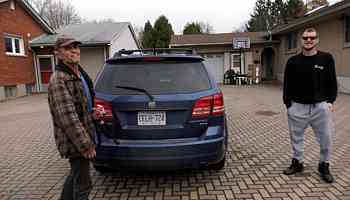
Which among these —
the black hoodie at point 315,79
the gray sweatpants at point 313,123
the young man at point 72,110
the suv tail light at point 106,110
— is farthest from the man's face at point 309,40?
the young man at point 72,110

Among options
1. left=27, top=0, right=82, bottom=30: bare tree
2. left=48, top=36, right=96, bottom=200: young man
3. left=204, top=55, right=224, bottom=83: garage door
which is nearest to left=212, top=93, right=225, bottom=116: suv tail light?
left=48, top=36, right=96, bottom=200: young man

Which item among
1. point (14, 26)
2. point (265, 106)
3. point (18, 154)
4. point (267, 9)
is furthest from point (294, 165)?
point (267, 9)

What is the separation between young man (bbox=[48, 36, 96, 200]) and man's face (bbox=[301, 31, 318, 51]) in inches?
106

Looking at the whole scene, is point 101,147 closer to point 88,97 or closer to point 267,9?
point 88,97

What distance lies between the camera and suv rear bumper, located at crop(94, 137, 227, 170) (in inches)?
117

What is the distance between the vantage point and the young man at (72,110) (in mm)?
2324

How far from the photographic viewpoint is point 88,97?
2.62 meters

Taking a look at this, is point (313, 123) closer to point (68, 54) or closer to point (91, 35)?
point (68, 54)

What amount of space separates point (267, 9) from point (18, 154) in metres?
42.6

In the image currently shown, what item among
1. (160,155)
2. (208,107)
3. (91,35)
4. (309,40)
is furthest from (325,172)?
(91,35)

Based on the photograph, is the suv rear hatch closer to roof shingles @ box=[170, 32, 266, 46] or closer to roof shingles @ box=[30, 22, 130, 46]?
roof shingles @ box=[30, 22, 130, 46]

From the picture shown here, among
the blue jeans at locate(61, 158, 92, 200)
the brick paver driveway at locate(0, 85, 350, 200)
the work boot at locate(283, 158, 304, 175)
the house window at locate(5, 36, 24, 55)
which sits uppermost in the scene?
the house window at locate(5, 36, 24, 55)

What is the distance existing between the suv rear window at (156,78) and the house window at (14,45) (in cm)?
1375

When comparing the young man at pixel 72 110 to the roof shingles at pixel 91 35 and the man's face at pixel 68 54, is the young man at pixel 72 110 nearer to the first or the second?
the man's face at pixel 68 54
